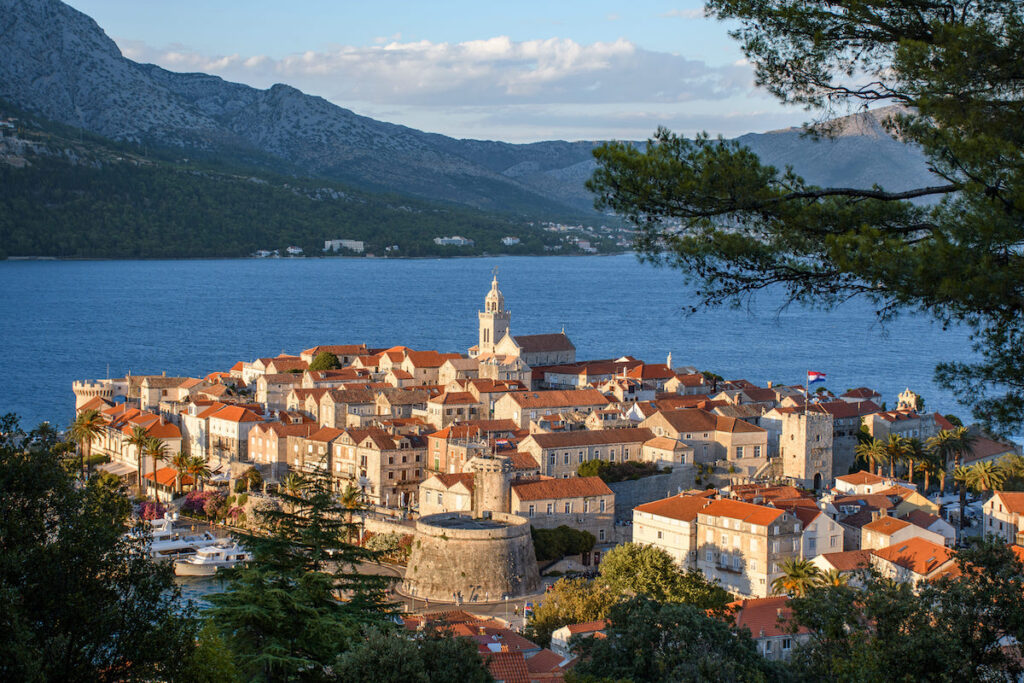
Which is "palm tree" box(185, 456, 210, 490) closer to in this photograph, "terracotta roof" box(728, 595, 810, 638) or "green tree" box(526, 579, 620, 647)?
"green tree" box(526, 579, 620, 647)

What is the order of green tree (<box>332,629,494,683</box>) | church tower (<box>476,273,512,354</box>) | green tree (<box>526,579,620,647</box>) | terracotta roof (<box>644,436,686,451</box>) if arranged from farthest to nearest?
church tower (<box>476,273,512,354</box>) → terracotta roof (<box>644,436,686,451</box>) → green tree (<box>526,579,620,647</box>) → green tree (<box>332,629,494,683</box>)

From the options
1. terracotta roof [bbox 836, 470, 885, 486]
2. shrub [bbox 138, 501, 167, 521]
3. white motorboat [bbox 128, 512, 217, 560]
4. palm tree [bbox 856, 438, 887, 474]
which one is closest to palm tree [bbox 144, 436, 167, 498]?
shrub [bbox 138, 501, 167, 521]

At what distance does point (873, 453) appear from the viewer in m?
56.5

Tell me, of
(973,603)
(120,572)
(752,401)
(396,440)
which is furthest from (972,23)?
(752,401)

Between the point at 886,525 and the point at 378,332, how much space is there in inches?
3809

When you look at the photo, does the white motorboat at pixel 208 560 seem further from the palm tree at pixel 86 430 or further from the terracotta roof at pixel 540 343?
the terracotta roof at pixel 540 343

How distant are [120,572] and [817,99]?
9636 millimetres

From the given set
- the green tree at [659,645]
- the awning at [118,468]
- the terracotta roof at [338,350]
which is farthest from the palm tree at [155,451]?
the green tree at [659,645]

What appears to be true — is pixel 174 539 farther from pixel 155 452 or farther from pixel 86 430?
pixel 86 430

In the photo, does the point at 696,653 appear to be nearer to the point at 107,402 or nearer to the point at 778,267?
the point at 778,267

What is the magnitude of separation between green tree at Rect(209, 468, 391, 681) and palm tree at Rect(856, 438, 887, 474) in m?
38.3

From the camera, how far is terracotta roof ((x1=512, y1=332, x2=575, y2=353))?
249 feet

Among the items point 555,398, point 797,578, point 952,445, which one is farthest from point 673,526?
point 555,398

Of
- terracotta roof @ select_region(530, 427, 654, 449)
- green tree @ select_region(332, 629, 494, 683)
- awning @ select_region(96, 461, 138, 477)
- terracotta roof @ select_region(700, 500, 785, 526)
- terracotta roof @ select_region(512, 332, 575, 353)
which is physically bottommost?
awning @ select_region(96, 461, 138, 477)
